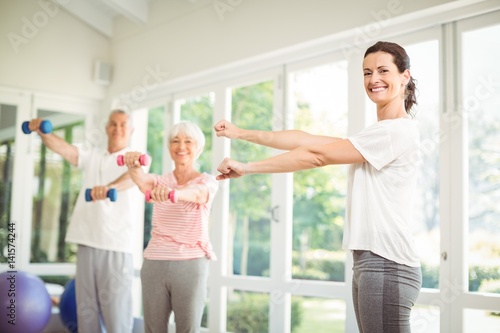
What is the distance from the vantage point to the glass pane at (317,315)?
27.9ft

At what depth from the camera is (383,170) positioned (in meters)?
1.79

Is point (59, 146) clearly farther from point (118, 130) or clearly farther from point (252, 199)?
point (252, 199)

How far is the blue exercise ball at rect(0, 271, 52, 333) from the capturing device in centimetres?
351

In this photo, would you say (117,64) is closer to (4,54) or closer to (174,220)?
(4,54)

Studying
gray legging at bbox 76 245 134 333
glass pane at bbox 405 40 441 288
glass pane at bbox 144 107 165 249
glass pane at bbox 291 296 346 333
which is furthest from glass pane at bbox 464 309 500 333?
glass pane at bbox 291 296 346 333

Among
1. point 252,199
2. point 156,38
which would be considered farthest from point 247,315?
point 156,38

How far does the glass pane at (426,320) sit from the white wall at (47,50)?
3.74m

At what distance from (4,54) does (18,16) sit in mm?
375

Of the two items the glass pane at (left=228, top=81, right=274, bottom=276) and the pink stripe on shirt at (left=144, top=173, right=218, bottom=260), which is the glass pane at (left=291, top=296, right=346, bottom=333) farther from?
the pink stripe on shirt at (left=144, top=173, right=218, bottom=260)

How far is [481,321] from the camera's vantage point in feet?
9.04

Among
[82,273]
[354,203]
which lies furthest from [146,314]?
[354,203]

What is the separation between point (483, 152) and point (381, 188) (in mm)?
1340

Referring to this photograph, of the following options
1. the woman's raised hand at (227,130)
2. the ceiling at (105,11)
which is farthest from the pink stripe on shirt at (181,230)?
the ceiling at (105,11)

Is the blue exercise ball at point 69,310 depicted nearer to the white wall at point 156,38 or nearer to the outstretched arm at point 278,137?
the white wall at point 156,38
